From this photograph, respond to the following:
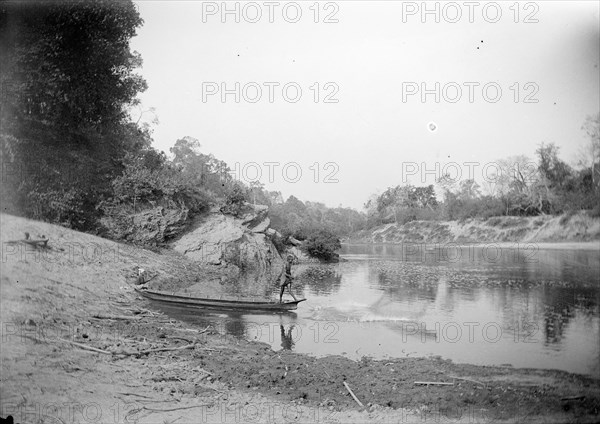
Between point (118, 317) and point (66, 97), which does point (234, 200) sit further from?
point (66, 97)

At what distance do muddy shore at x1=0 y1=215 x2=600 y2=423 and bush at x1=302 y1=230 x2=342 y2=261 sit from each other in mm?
7502

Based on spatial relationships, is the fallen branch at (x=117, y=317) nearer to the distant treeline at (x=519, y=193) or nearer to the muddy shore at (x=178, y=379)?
the muddy shore at (x=178, y=379)

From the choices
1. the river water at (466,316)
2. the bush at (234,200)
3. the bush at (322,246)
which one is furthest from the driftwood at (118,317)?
the bush at (322,246)

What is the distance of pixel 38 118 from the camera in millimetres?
4402

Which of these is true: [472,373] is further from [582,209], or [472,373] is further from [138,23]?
[138,23]

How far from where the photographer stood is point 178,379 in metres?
3.86

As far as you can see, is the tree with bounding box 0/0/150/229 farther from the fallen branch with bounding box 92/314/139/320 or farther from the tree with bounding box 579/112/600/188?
the tree with bounding box 579/112/600/188

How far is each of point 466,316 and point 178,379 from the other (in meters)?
2.98

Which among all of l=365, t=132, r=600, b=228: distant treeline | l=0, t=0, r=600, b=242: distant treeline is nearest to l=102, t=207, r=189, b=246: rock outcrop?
l=0, t=0, r=600, b=242: distant treeline

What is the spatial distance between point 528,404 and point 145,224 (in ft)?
16.1

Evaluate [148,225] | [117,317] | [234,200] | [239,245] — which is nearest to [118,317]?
[117,317]

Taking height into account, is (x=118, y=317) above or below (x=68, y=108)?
below

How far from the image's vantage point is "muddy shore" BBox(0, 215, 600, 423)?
351 cm

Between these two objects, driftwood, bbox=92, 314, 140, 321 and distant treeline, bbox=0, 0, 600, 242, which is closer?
distant treeline, bbox=0, 0, 600, 242
